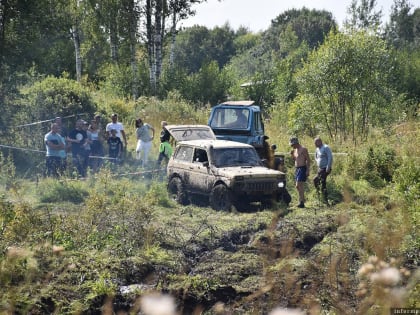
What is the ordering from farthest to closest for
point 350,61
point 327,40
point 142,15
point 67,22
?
1. point 142,15
2. point 327,40
3. point 350,61
4. point 67,22

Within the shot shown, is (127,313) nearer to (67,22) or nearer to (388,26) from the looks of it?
(67,22)

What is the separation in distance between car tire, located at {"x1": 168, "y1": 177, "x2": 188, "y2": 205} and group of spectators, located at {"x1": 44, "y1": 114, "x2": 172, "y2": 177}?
2.40m

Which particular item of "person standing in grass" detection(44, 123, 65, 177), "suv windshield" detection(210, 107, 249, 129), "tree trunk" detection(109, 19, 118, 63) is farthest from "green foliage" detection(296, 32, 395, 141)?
"tree trunk" detection(109, 19, 118, 63)

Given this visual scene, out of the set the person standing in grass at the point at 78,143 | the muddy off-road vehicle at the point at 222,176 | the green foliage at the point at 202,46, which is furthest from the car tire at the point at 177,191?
the green foliage at the point at 202,46

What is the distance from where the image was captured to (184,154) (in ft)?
48.1

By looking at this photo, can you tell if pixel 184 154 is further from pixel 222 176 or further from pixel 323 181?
pixel 323 181

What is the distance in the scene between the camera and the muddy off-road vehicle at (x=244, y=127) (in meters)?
16.0

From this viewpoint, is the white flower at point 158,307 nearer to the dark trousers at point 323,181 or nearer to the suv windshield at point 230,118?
the dark trousers at point 323,181

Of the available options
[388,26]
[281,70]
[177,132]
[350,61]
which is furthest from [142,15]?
[388,26]

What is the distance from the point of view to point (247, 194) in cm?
1298

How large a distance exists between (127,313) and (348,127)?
1764 centimetres

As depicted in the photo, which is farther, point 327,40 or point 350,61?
point 327,40

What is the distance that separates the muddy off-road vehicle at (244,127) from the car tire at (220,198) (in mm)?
2896

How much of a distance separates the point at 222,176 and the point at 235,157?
0.85m
